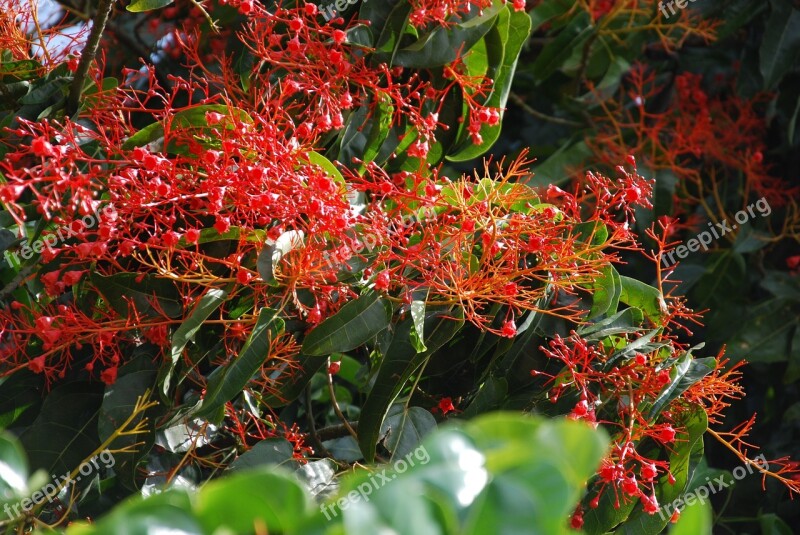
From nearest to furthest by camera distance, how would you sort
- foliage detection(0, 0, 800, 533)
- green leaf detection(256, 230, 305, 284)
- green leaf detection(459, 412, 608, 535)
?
green leaf detection(459, 412, 608, 535) → green leaf detection(256, 230, 305, 284) → foliage detection(0, 0, 800, 533)

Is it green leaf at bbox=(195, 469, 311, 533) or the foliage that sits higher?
green leaf at bbox=(195, 469, 311, 533)

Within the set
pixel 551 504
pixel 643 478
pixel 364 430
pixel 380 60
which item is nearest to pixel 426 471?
pixel 551 504

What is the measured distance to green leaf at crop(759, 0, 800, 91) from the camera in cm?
253

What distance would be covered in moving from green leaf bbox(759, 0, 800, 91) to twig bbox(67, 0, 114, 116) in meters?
1.75

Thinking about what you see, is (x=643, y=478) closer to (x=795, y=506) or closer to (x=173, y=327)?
(x=173, y=327)

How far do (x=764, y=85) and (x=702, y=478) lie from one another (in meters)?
1.11

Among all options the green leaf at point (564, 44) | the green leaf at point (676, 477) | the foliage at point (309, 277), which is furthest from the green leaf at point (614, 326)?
the green leaf at point (564, 44)

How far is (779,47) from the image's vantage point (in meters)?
2.54

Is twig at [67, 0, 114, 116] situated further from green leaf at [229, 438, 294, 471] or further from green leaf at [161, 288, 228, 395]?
green leaf at [229, 438, 294, 471]

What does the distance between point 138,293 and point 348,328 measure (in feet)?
1.06

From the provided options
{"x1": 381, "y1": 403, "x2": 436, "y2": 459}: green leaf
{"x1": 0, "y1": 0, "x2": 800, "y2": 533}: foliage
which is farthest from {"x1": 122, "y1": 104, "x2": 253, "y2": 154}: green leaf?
{"x1": 381, "y1": 403, "x2": 436, "y2": 459}: green leaf

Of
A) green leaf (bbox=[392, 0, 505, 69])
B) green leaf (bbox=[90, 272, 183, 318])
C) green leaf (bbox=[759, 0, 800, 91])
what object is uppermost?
green leaf (bbox=[392, 0, 505, 69])

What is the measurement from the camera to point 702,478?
2.05m

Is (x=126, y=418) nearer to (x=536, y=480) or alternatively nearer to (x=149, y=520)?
(x=149, y=520)
